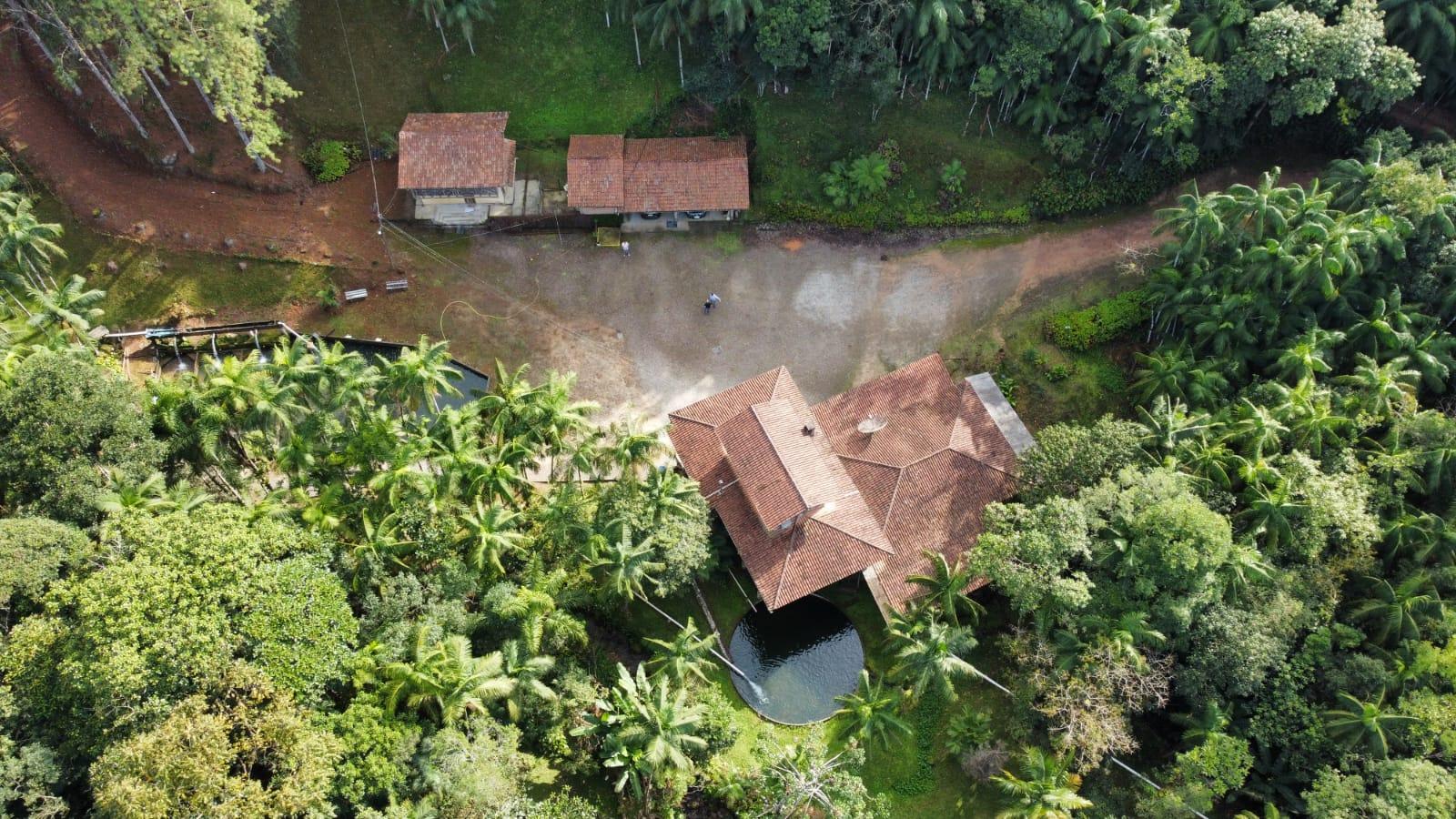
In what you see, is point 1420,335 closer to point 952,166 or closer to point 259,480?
point 952,166

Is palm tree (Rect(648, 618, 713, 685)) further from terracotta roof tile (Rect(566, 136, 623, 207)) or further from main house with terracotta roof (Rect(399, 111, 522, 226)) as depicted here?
main house with terracotta roof (Rect(399, 111, 522, 226))

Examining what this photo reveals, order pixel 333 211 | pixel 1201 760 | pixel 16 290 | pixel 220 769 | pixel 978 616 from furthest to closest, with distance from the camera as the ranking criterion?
pixel 333 211 → pixel 16 290 → pixel 978 616 → pixel 1201 760 → pixel 220 769

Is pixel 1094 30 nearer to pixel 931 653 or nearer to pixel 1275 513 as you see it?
pixel 1275 513

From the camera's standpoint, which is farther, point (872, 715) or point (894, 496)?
point (894, 496)

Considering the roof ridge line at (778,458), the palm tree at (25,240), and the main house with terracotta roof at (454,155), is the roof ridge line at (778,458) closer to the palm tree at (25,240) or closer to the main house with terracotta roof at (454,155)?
the main house with terracotta roof at (454,155)

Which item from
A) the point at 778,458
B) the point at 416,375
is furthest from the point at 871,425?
the point at 416,375

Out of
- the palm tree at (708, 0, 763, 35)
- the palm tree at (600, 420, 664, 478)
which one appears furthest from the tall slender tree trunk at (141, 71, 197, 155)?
the palm tree at (600, 420, 664, 478)

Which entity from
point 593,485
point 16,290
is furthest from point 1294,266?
point 16,290
